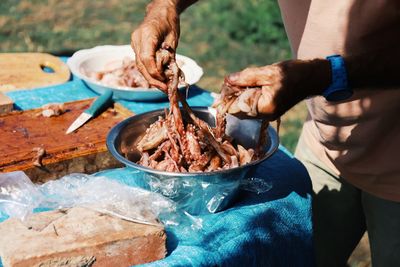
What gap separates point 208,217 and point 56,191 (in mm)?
577

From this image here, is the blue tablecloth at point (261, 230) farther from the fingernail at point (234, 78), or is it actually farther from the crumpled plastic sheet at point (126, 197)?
the fingernail at point (234, 78)

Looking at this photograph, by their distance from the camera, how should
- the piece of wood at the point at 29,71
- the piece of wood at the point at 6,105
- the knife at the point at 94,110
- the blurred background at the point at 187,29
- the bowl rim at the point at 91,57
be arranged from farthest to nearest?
the blurred background at the point at 187,29, the piece of wood at the point at 29,71, the bowl rim at the point at 91,57, the piece of wood at the point at 6,105, the knife at the point at 94,110

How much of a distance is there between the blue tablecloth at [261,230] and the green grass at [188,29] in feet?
14.4

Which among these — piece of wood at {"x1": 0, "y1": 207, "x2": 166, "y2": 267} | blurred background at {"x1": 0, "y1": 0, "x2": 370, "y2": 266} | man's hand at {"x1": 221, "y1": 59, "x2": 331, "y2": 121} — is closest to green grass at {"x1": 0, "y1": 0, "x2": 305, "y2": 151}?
blurred background at {"x1": 0, "y1": 0, "x2": 370, "y2": 266}

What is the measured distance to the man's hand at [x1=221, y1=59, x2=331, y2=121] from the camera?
1858 mm

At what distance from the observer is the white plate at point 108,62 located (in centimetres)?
304

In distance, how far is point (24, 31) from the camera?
329 inches

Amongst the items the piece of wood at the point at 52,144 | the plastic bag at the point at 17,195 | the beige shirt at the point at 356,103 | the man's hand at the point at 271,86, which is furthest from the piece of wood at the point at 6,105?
the beige shirt at the point at 356,103

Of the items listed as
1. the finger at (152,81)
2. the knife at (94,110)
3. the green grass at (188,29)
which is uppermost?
the finger at (152,81)

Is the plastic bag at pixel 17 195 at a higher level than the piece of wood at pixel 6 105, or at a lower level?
higher

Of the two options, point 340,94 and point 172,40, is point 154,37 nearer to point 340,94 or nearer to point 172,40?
point 172,40

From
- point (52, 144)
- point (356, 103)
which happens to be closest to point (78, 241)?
point (52, 144)

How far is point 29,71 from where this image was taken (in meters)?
3.36

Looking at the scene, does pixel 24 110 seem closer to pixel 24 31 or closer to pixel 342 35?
pixel 342 35
